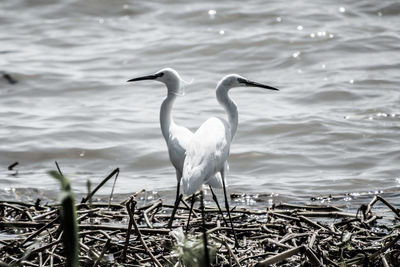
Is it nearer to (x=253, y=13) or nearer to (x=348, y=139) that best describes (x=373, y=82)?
(x=348, y=139)

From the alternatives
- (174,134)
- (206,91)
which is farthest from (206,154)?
(206,91)

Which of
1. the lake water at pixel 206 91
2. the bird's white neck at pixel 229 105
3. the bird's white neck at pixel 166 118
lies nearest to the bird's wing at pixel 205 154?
the bird's white neck at pixel 229 105

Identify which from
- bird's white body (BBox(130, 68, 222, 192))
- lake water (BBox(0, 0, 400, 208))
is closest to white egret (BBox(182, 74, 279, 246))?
bird's white body (BBox(130, 68, 222, 192))

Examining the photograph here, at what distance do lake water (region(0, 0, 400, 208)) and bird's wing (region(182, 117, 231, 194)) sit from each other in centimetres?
197

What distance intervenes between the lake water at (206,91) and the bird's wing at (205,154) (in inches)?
77.4

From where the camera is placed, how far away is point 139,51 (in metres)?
13.3

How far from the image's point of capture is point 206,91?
36.8 ft

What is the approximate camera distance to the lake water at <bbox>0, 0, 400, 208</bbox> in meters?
8.37

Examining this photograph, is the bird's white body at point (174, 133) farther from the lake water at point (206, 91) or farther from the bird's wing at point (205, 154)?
the lake water at point (206, 91)

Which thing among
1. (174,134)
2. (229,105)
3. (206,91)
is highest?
(229,105)

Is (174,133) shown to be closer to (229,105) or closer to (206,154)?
(229,105)

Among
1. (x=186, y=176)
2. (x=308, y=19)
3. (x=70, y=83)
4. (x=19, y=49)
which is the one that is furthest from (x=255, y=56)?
(x=186, y=176)

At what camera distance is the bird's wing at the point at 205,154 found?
4973 millimetres

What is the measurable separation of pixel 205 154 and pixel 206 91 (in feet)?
20.0
